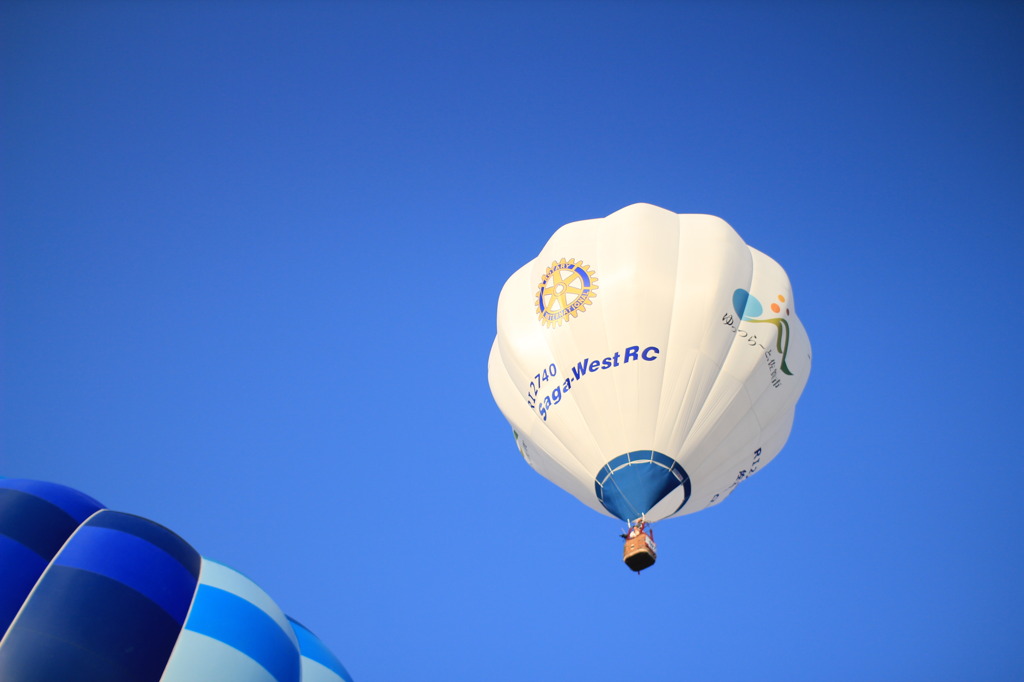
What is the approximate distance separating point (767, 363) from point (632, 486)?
2.01m

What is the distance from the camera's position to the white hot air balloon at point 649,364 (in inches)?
456

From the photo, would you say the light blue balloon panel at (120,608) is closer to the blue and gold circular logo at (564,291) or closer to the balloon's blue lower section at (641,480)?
the balloon's blue lower section at (641,480)

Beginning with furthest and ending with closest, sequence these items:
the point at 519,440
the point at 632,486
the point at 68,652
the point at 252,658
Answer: the point at 519,440
the point at 632,486
the point at 252,658
the point at 68,652

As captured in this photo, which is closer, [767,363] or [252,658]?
[252,658]

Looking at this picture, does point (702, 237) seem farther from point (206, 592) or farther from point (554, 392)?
point (206, 592)

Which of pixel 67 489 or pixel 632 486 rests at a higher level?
pixel 632 486

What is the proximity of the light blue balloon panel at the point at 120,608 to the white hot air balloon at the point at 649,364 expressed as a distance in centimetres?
367

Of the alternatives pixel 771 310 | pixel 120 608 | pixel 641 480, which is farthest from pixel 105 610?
pixel 771 310

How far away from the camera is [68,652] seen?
7770 millimetres

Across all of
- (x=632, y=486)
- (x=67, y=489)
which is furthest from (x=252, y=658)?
(x=632, y=486)

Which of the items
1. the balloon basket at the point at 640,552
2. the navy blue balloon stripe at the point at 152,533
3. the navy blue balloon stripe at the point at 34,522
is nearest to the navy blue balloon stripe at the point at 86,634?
the navy blue balloon stripe at the point at 34,522

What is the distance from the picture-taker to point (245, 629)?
28.8ft

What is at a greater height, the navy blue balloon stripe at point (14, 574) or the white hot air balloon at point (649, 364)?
the white hot air balloon at point (649, 364)

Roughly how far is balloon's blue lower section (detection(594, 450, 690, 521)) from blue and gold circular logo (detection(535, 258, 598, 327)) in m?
1.76
